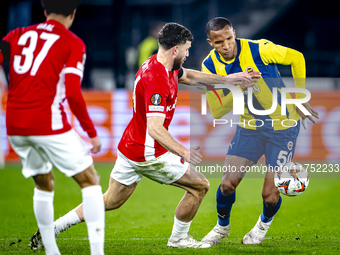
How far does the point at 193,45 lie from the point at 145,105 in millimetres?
10591

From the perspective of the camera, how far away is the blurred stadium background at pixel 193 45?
972 centimetres

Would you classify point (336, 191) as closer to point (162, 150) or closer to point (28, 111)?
point (162, 150)

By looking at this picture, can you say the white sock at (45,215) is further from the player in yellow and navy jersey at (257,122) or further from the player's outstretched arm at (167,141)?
the player in yellow and navy jersey at (257,122)

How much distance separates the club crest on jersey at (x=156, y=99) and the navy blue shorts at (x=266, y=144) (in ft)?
4.37

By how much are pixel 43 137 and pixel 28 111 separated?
0.70ft

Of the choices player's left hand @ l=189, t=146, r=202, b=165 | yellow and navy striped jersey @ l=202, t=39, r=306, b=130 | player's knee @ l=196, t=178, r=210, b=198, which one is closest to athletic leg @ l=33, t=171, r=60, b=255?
player's left hand @ l=189, t=146, r=202, b=165

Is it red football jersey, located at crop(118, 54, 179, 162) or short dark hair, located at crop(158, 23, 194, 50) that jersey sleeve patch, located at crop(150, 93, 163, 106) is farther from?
short dark hair, located at crop(158, 23, 194, 50)

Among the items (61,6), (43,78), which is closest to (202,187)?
(43,78)

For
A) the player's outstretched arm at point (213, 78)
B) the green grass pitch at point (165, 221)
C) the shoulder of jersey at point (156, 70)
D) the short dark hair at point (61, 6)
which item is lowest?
the green grass pitch at point (165, 221)

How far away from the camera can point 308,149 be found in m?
9.64

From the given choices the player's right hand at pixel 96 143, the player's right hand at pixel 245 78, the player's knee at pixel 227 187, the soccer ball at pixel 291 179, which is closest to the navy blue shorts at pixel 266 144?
the soccer ball at pixel 291 179

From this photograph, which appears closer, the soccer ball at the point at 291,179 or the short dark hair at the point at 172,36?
the short dark hair at the point at 172,36

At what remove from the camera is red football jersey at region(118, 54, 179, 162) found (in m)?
3.81

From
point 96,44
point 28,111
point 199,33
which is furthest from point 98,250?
point 96,44
